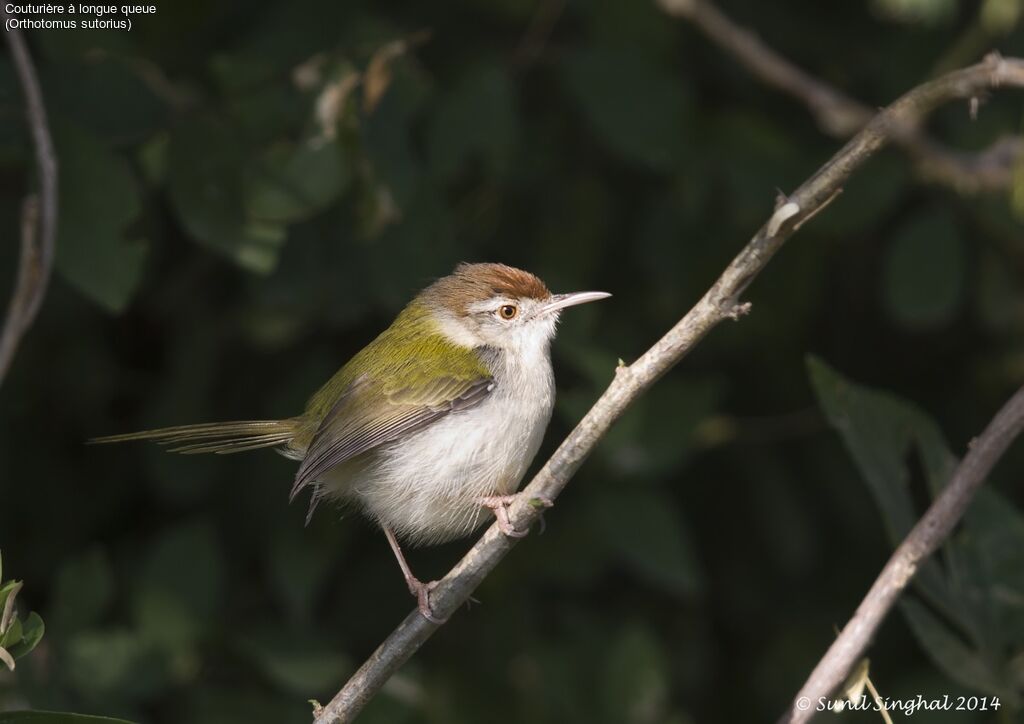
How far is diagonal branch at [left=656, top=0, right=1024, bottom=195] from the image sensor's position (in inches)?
172

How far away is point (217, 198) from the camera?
3.59m

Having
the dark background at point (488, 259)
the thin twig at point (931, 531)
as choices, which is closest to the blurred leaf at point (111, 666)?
the dark background at point (488, 259)

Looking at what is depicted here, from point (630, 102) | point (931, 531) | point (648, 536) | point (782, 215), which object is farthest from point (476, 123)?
point (931, 531)

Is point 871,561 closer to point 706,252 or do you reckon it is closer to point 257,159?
point 706,252

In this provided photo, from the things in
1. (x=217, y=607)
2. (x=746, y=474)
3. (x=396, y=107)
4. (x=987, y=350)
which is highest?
(x=396, y=107)

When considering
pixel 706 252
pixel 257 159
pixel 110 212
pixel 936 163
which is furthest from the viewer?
pixel 706 252

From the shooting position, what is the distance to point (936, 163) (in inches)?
175

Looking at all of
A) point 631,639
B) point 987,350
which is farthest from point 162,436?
point 987,350

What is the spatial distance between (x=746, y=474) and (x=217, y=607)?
232 centimetres

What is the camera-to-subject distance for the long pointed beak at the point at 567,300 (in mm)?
3705

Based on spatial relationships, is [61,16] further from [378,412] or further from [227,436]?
[378,412]

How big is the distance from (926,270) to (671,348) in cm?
248

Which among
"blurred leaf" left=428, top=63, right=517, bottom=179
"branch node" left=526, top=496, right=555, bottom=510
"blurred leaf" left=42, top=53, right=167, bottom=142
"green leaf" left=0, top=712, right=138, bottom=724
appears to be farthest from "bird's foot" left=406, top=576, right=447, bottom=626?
"blurred leaf" left=42, top=53, right=167, bottom=142

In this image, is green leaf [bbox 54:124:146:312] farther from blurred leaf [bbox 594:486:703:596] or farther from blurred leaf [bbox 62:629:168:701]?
blurred leaf [bbox 594:486:703:596]
